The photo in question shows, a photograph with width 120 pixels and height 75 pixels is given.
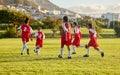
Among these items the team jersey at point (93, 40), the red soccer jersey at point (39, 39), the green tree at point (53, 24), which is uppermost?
the team jersey at point (93, 40)

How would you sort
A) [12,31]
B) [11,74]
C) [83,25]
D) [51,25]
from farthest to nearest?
[83,25]
[51,25]
[12,31]
[11,74]

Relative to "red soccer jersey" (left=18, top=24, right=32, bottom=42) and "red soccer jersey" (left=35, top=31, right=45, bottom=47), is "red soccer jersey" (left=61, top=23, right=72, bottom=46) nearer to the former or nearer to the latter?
"red soccer jersey" (left=18, top=24, right=32, bottom=42)

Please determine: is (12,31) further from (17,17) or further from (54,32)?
(17,17)

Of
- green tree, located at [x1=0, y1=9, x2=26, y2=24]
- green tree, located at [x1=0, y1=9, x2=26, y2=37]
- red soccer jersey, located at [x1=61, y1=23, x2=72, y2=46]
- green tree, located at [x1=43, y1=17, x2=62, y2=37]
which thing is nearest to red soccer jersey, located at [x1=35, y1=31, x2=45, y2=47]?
red soccer jersey, located at [x1=61, y1=23, x2=72, y2=46]

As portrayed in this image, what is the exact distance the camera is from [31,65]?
1548cm

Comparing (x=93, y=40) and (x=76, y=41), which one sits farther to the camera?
(x=76, y=41)

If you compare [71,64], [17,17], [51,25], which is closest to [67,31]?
[71,64]

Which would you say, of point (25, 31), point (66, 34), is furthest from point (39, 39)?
point (66, 34)

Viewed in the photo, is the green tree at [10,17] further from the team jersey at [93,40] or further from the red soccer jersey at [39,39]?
the team jersey at [93,40]

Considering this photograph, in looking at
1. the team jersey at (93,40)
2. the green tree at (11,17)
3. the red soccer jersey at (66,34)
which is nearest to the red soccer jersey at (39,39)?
the team jersey at (93,40)

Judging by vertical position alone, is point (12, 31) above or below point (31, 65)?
below

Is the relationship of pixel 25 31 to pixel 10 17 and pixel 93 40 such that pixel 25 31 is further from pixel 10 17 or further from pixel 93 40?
pixel 10 17

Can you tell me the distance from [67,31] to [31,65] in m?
4.30

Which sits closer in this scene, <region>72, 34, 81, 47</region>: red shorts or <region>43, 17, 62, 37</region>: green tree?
<region>72, 34, 81, 47</region>: red shorts
